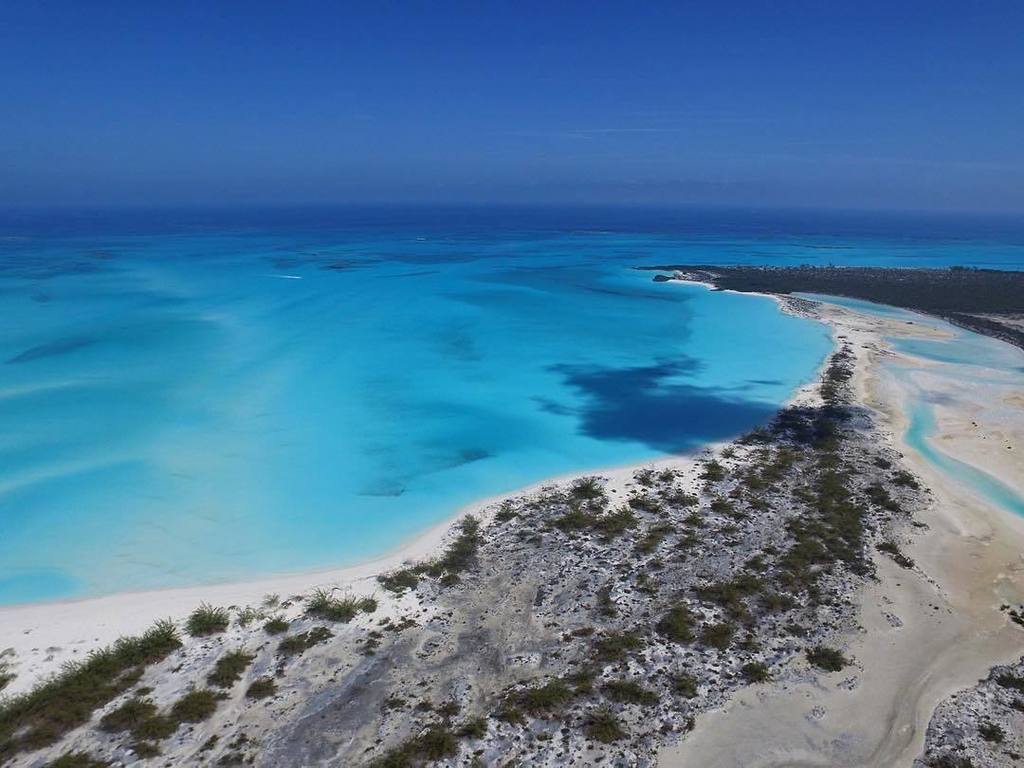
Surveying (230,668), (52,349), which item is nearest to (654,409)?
(230,668)

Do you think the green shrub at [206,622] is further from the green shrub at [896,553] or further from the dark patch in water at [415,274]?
the dark patch in water at [415,274]

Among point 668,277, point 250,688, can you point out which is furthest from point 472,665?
point 668,277

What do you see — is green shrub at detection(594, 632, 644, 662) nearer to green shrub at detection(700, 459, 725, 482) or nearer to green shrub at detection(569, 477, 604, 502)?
green shrub at detection(569, 477, 604, 502)

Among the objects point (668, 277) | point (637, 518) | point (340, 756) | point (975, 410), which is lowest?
point (340, 756)

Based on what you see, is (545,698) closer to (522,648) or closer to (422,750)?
(522,648)

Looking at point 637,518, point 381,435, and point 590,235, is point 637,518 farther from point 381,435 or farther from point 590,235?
point 590,235

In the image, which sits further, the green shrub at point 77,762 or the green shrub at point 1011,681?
the green shrub at point 1011,681

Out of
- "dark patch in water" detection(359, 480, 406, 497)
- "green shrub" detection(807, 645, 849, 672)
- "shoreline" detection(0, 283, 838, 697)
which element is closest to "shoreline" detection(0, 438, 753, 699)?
"shoreline" detection(0, 283, 838, 697)

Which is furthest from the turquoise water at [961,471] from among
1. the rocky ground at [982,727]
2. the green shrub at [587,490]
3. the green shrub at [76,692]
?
the green shrub at [76,692]
